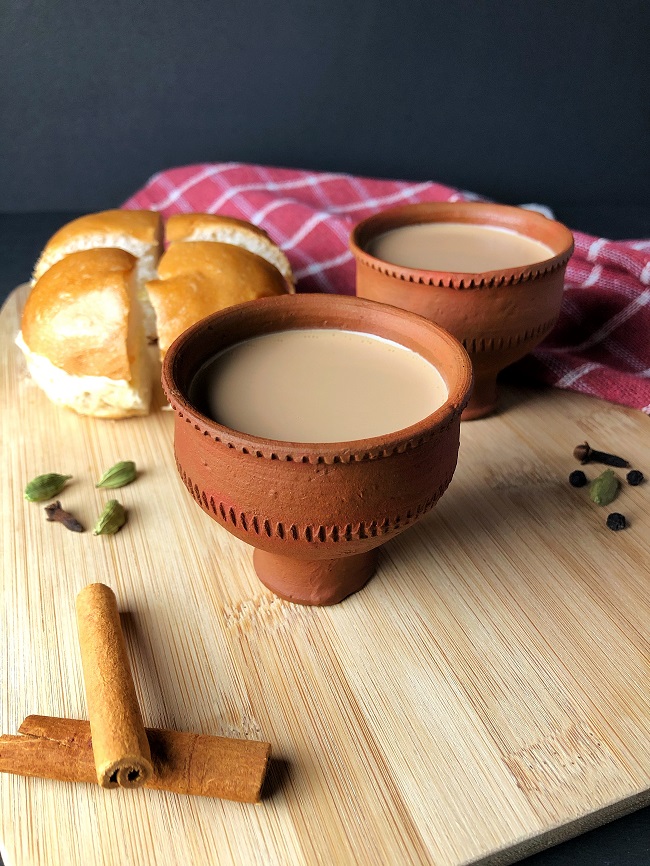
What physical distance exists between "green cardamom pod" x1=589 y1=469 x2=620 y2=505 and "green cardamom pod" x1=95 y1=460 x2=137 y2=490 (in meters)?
0.67

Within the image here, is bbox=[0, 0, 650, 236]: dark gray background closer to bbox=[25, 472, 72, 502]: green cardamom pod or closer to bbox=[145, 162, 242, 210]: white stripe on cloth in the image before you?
bbox=[145, 162, 242, 210]: white stripe on cloth

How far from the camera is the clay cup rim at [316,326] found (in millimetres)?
807

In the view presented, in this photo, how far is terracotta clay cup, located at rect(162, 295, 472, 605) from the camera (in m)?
0.82

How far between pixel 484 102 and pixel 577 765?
1.97 m

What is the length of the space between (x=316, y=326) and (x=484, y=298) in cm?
29

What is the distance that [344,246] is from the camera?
1.80m

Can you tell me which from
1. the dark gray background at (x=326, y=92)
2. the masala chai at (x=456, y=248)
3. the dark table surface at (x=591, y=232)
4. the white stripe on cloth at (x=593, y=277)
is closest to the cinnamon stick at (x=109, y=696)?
the dark table surface at (x=591, y=232)

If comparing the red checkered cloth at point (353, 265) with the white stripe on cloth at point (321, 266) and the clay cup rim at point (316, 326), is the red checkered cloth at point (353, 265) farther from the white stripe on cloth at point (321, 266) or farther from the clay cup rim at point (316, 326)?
the clay cup rim at point (316, 326)

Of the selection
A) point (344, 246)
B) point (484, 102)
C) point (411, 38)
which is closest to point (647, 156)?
point (484, 102)

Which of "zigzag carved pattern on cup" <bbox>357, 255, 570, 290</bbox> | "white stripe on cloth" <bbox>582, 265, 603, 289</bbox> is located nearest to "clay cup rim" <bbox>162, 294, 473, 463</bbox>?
"zigzag carved pattern on cup" <bbox>357, 255, 570, 290</bbox>

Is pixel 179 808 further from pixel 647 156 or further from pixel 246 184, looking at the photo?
pixel 647 156

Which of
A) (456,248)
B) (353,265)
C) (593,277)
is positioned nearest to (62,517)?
(456,248)

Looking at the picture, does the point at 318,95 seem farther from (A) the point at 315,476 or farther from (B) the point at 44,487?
(A) the point at 315,476

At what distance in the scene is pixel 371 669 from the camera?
0.95 m
